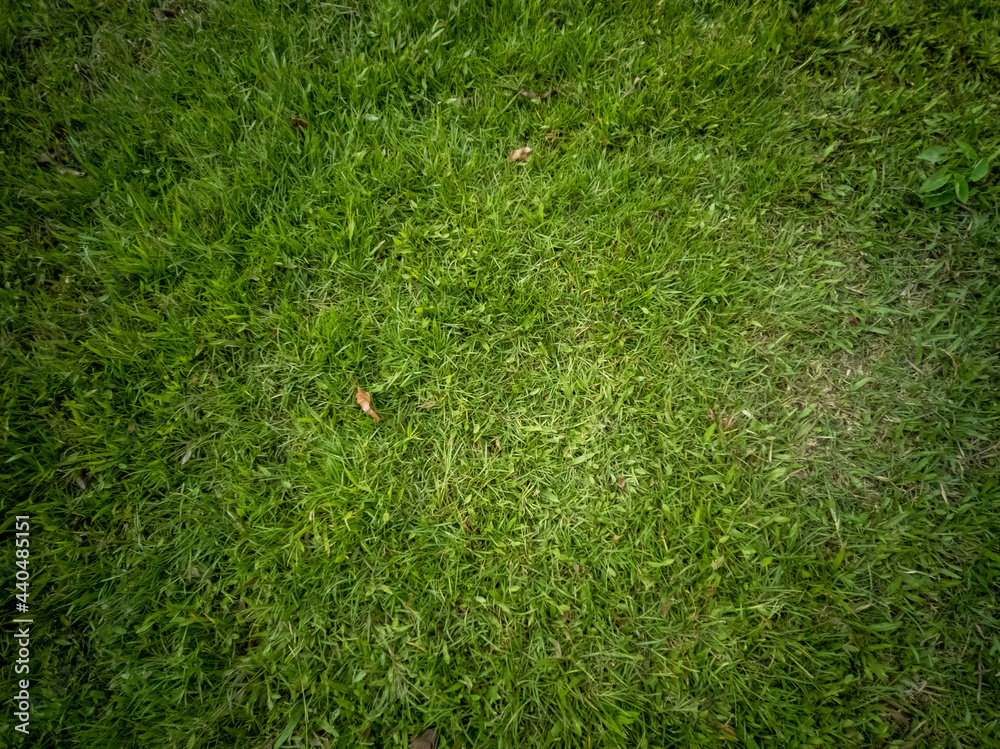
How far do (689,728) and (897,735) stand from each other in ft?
2.99

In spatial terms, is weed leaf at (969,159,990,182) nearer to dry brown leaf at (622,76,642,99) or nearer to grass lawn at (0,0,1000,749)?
grass lawn at (0,0,1000,749)

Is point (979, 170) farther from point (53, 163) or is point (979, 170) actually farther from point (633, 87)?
point (53, 163)

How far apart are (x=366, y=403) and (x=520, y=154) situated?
1.58 meters

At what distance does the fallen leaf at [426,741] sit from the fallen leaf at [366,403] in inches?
54.2

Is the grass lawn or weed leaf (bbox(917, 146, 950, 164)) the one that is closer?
the grass lawn

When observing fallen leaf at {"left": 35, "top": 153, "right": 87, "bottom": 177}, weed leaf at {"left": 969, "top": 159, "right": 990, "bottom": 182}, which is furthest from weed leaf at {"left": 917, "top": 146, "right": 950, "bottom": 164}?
fallen leaf at {"left": 35, "top": 153, "right": 87, "bottom": 177}

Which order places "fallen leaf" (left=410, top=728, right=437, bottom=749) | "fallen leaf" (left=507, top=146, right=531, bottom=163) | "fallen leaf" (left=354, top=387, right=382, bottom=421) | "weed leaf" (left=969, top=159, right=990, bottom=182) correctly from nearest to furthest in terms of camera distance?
"fallen leaf" (left=410, top=728, right=437, bottom=749)
"fallen leaf" (left=354, top=387, right=382, bottom=421)
"weed leaf" (left=969, top=159, right=990, bottom=182)
"fallen leaf" (left=507, top=146, right=531, bottom=163)

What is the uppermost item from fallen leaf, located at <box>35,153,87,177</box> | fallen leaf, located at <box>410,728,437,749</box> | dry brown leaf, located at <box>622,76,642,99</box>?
fallen leaf, located at <box>35,153,87,177</box>

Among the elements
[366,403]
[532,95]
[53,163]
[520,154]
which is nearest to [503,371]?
[366,403]

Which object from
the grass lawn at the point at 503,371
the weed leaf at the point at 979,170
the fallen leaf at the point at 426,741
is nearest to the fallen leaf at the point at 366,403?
the grass lawn at the point at 503,371

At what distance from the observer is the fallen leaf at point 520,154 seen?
2.81 metres

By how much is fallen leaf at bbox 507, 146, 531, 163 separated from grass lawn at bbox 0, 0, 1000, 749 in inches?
1.8

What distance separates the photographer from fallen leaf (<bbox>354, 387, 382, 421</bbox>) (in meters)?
2.50

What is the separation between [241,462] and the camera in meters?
2.48
